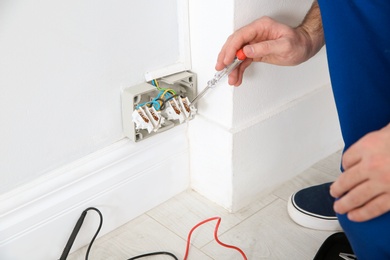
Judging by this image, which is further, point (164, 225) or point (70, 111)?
Answer: point (164, 225)

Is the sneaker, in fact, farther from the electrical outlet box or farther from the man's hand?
the man's hand

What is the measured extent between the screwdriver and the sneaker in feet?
1.03

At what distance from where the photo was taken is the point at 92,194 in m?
1.02

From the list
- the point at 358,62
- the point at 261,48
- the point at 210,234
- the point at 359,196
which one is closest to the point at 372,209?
the point at 359,196

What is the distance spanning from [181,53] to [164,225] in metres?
0.37

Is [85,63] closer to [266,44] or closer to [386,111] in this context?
[266,44]

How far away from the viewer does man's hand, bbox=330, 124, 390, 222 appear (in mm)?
633

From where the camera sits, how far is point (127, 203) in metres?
1.10

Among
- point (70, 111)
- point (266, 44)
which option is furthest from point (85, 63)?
point (266, 44)

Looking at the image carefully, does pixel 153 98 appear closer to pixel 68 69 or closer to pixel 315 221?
pixel 68 69

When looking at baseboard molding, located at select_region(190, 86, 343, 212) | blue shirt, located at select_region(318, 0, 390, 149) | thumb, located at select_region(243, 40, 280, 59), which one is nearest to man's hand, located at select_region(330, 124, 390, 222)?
blue shirt, located at select_region(318, 0, 390, 149)

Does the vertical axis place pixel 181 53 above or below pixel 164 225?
above

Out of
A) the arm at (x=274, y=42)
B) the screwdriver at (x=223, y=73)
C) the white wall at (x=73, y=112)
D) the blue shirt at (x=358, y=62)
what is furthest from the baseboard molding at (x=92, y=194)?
the blue shirt at (x=358, y=62)

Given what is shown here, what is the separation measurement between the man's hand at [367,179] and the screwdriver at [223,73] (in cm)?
34
